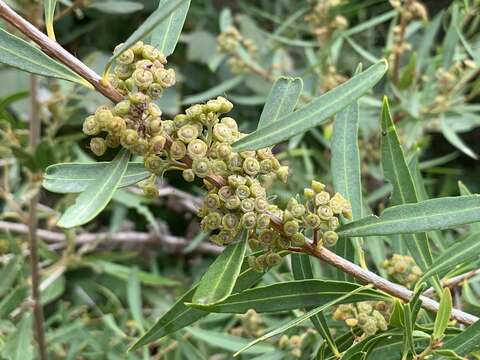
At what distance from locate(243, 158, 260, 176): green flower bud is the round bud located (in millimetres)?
64

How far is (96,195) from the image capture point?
0.70m

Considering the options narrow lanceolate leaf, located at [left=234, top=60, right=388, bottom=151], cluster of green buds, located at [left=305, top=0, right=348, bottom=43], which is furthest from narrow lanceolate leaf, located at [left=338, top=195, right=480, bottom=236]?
cluster of green buds, located at [left=305, top=0, right=348, bottom=43]

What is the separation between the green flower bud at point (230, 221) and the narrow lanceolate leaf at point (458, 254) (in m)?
0.24

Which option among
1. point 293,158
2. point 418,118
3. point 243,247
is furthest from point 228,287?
point 293,158

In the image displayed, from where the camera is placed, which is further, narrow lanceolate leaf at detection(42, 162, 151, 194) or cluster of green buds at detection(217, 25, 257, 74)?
cluster of green buds at detection(217, 25, 257, 74)

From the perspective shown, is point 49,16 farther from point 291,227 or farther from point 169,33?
point 291,227

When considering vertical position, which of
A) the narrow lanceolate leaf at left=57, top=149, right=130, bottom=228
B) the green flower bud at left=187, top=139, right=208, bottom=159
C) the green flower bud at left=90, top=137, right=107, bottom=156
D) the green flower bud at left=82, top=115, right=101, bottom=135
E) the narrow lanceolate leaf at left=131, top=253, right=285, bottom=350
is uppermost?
the green flower bud at left=82, top=115, right=101, bottom=135

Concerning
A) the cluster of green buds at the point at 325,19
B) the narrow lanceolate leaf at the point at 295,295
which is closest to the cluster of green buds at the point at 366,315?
the narrow lanceolate leaf at the point at 295,295

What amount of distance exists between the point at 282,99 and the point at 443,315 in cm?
30

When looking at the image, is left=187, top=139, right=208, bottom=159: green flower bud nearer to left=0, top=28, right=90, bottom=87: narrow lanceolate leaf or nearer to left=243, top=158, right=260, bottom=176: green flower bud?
left=243, top=158, right=260, bottom=176: green flower bud

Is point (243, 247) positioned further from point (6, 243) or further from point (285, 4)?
point (285, 4)

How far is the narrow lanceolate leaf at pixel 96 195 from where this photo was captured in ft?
2.14

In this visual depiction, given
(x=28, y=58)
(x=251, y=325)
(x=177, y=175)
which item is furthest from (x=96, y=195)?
(x=177, y=175)

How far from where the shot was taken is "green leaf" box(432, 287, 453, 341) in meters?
0.76
